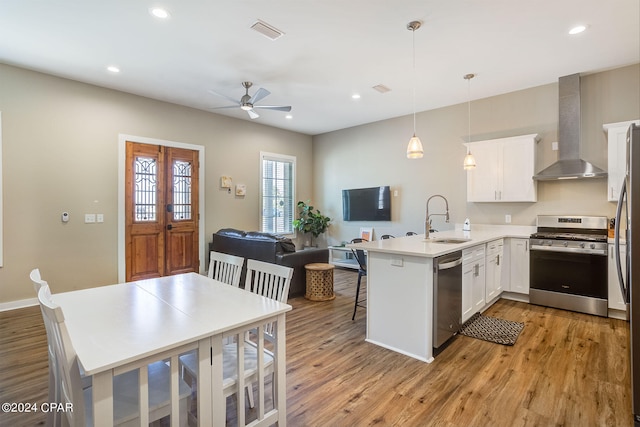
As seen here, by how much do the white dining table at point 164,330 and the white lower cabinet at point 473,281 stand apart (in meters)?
2.24

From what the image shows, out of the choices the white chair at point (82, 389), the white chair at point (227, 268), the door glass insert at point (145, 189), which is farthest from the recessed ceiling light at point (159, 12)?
the door glass insert at point (145, 189)

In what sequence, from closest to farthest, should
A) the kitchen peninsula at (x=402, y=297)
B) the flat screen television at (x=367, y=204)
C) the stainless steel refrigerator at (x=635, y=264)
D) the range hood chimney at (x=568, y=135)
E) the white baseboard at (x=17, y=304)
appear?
1. the stainless steel refrigerator at (x=635, y=264)
2. the kitchen peninsula at (x=402, y=297)
3. the white baseboard at (x=17, y=304)
4. the range hood chimney at (x=568, y=135)
5. the flat screen television at (x=367, y=204)

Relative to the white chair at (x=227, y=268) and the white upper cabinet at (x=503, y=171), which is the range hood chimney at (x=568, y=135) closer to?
the white upper cabinet at (x=503, y=171)

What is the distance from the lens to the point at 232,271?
8.30 feet

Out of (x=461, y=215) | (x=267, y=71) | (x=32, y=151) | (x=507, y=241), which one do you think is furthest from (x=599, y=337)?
(x=32, y=151)

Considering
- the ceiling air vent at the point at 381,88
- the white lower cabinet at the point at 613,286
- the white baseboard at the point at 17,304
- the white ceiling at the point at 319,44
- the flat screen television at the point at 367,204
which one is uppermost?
the ceiling air vent at the point at 381,88

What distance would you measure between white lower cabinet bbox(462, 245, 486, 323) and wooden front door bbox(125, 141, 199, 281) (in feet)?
14.3

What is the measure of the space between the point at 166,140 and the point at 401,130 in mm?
4261

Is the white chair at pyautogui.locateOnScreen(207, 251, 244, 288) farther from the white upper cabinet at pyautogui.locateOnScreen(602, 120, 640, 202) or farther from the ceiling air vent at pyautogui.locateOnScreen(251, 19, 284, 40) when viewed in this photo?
the white upper cabinet at pyautogui.locateOnScreen(602, 120, 640, 202)

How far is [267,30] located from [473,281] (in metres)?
3.39

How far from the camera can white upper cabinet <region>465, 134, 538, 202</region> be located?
438 centimetres

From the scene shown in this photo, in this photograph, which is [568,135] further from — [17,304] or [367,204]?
[17,304]

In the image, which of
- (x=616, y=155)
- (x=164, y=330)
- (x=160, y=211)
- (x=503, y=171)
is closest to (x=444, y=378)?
(x=164, y=330)

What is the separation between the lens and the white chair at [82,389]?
1.15 metres
